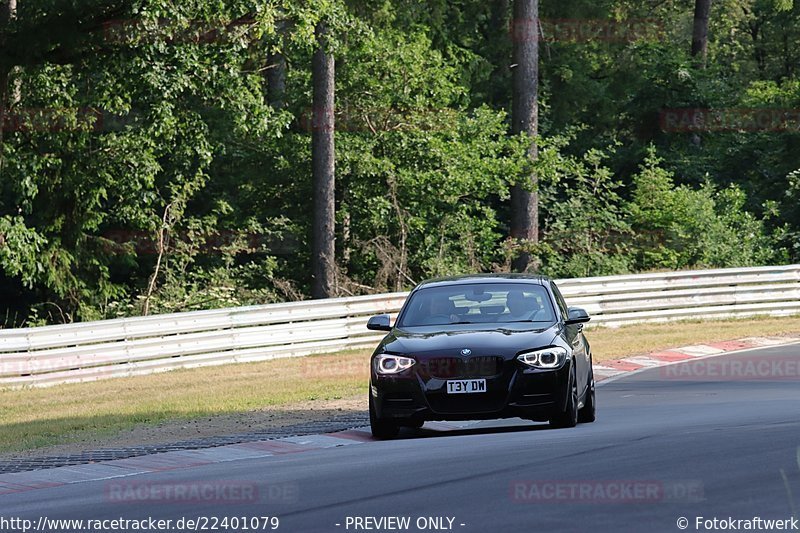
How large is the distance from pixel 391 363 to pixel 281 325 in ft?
41.6

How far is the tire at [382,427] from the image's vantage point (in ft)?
42.8

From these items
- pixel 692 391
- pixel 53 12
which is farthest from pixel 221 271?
pixel 692 391

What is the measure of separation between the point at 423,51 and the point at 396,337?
22.4 m

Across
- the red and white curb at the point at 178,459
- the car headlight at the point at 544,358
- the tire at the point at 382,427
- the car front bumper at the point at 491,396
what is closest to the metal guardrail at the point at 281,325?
the red and white curb at the point at 178,459

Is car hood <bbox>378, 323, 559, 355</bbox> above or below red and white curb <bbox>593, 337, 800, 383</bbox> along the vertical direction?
above

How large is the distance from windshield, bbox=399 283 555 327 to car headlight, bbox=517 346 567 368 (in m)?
0.92

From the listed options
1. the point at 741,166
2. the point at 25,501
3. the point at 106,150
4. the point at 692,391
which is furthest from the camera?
the point at 741,166

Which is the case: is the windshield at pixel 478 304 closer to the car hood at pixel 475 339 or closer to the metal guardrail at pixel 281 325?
the car hood at pixel 475 339

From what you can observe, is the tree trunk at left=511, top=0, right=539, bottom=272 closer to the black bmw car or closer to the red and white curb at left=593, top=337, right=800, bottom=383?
the red and white curb at left=593, top=337, right=800, bottom=383

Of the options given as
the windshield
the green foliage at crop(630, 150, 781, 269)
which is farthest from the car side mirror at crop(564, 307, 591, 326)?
the green foliage at crop(630, 150, 781, 269)

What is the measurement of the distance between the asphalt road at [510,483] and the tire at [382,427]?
0.63ft

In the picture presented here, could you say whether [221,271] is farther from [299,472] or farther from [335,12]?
[299,472]

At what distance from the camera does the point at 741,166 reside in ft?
141

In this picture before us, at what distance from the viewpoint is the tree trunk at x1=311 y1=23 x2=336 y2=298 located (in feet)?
101
